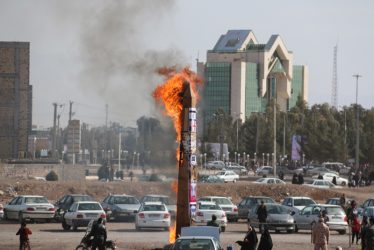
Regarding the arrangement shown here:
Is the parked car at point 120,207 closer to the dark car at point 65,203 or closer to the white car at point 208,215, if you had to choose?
the dark car at point 65,203

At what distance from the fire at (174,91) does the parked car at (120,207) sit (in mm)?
14787

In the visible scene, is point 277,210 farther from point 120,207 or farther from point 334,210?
point 120,207

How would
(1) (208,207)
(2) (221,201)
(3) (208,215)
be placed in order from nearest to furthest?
1. (3) (208,215)
2. (1) (208,207)
3. (2) (221,201)

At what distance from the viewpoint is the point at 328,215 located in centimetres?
4784

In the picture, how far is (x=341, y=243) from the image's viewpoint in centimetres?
4306

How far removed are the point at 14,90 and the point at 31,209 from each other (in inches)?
2382

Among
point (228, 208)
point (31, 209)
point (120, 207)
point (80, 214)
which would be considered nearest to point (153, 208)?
point (80, 214)

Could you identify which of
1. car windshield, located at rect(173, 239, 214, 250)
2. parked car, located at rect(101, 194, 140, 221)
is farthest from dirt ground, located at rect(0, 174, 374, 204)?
car windshield, located at rect(173, 239, 214, 250)

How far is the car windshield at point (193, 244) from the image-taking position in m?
26.8

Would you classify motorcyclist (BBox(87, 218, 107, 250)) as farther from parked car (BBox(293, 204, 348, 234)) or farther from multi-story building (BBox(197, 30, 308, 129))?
multi-story building (BBox(197, 30, 308, 129))

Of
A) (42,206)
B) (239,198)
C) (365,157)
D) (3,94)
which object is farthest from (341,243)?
(365,157)

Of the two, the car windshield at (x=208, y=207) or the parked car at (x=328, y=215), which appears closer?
the parked car at (x=328, y=215)

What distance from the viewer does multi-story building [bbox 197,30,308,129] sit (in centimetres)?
16088

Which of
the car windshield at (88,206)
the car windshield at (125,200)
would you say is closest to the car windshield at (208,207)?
the car windshield at (88,206)
